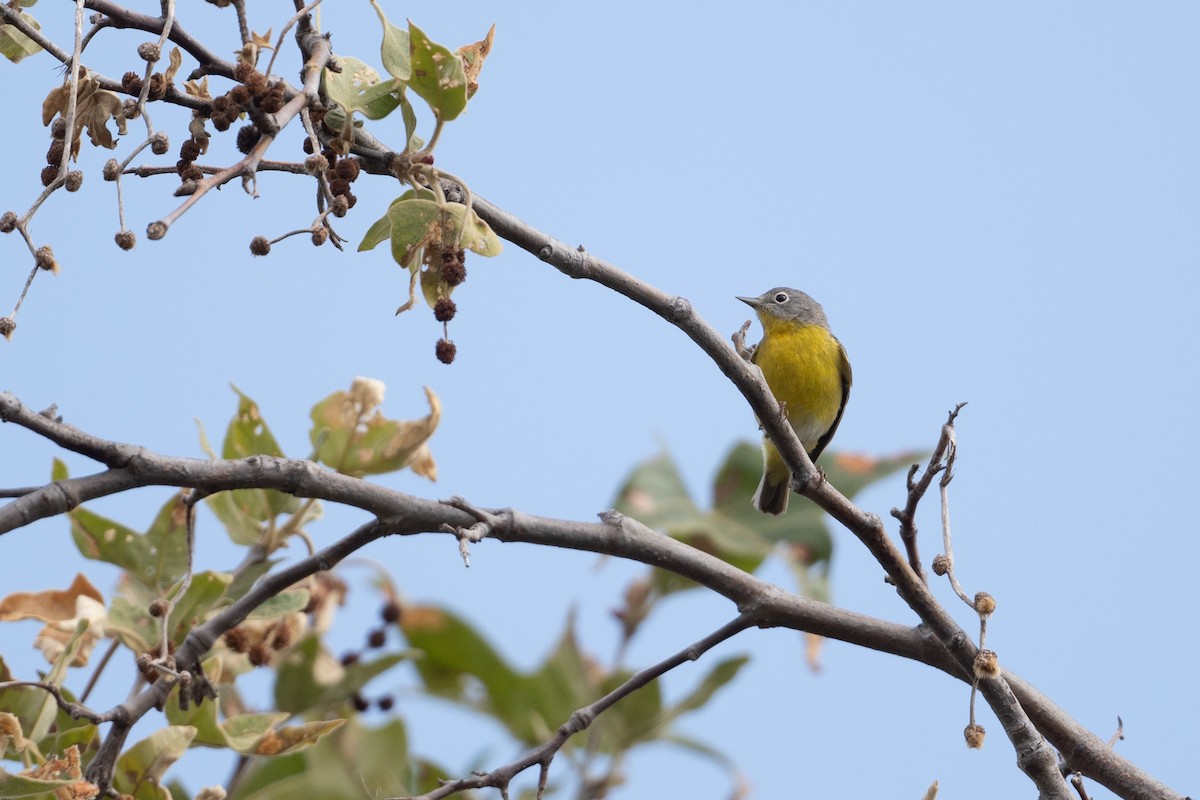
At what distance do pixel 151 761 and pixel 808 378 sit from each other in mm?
4142

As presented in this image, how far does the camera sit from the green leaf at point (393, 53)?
2.38 metres

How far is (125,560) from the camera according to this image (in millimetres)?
3535

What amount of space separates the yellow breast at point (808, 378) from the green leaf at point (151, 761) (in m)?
3.90

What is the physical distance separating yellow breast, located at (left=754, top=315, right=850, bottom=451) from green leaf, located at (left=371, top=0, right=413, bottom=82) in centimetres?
416

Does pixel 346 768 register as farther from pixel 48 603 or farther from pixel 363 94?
pixel 363 94

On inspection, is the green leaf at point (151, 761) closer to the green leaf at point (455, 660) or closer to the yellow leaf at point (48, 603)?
the yellow leaf at point (48, 603)

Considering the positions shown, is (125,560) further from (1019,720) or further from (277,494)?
(1019,720)

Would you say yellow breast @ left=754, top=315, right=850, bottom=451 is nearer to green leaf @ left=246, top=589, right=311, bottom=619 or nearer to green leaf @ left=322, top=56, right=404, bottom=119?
green leaf @ left=246, top=589, right=311, bottom=619

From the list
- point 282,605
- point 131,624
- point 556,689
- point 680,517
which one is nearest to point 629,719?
point 556,689

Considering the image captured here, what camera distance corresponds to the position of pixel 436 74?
7.68ft

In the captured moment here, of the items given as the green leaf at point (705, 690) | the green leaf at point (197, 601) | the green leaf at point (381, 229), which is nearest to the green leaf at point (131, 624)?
the green leaf at point (197, 601)

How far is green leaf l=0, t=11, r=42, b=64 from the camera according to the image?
258cm

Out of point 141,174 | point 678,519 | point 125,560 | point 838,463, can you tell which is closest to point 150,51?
point 141,174

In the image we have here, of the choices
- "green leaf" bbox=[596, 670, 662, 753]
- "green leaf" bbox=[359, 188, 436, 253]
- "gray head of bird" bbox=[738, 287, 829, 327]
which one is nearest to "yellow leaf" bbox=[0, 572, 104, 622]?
"green leaf" bbox=[359, 188, 436, 253]
